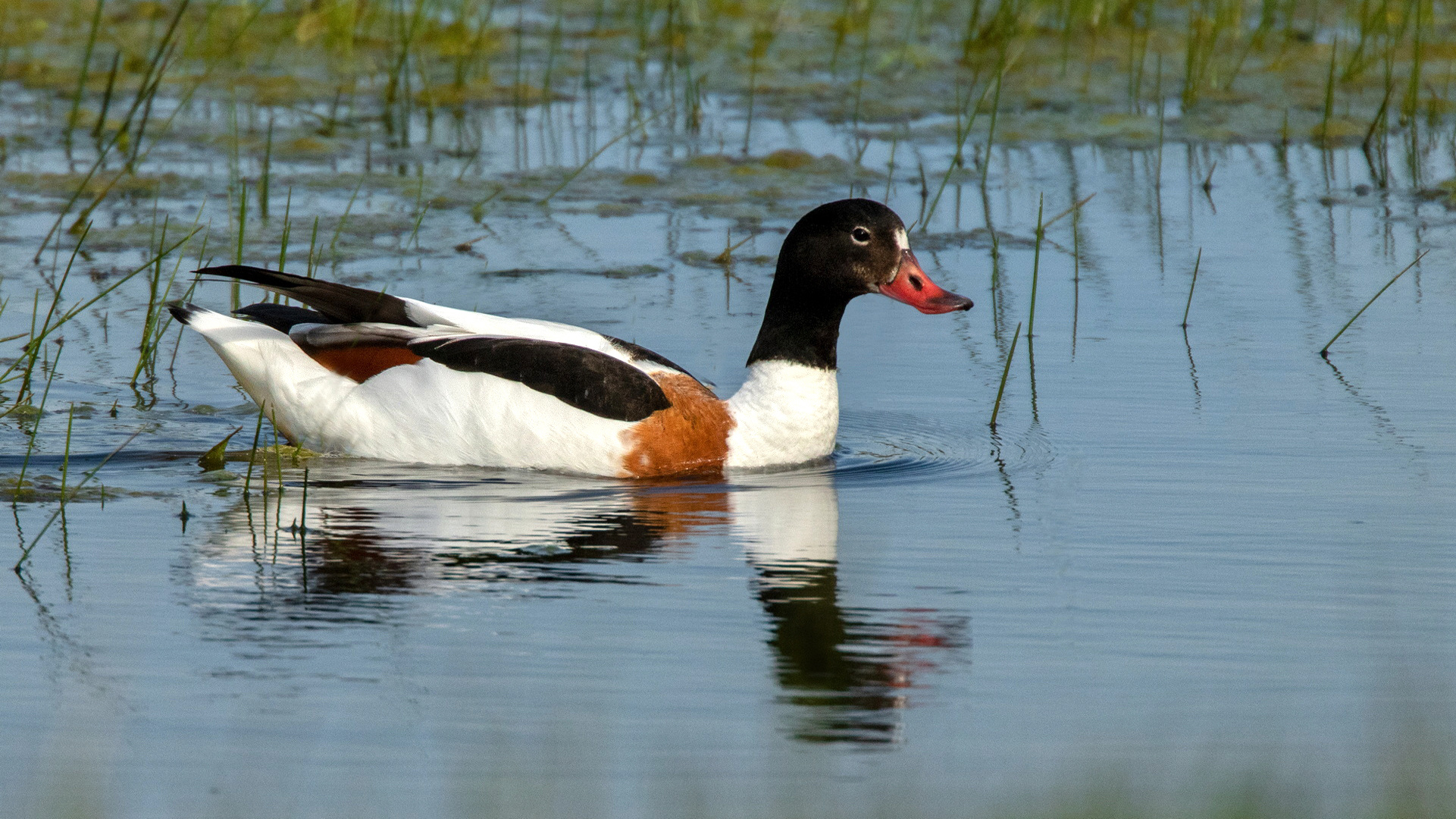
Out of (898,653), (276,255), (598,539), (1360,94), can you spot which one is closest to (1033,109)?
(1360,94)

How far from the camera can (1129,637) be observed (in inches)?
181

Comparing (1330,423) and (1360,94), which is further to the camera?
(1360,94)

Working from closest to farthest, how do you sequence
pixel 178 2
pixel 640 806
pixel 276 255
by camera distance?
pixel 640 806 → pixel 276 255 → pixel 178 2

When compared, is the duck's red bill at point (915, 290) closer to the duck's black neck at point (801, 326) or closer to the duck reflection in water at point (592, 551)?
the duck's black neck at point (801, 326)

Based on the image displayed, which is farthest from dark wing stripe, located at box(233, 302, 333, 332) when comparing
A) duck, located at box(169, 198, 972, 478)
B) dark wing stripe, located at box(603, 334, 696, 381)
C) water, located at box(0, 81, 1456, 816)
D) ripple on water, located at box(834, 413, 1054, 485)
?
ripple on water, located at box(834, 413, 1054, 485)

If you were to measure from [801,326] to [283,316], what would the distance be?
186cm

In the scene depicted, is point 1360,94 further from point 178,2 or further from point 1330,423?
point 178,2

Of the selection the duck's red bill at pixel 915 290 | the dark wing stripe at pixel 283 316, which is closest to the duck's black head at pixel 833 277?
the duck's red bill at pixel 915 290

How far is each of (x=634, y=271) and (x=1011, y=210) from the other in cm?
233

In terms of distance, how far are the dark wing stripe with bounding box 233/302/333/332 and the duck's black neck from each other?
160 cm

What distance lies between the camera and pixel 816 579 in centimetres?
515

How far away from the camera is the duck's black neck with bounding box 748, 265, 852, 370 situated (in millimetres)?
6984

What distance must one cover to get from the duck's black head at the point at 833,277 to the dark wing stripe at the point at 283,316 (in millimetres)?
1605

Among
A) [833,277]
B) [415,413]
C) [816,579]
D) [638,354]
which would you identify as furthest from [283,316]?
[816,579]
